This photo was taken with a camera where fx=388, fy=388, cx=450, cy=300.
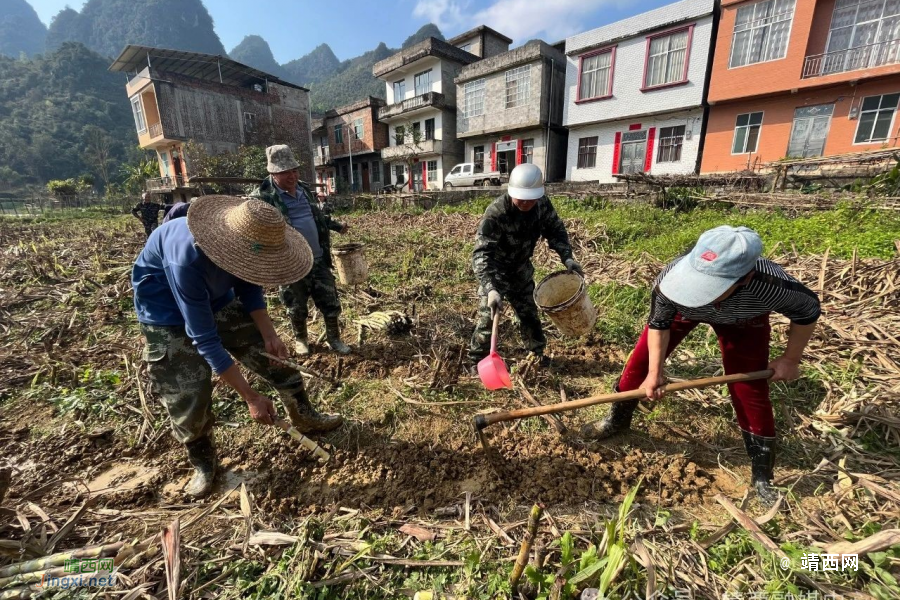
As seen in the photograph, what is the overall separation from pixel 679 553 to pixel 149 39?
126563 millimetres

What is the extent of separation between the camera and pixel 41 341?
454cm

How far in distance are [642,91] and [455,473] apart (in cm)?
1775

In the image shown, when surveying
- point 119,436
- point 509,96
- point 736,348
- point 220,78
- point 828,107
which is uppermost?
point 220,78

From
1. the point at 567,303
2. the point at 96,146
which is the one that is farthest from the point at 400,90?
the point at 96,146

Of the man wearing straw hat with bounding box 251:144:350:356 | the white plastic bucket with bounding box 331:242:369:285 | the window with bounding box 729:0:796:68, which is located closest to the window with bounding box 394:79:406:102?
the window with bounding box 729:0:796:68

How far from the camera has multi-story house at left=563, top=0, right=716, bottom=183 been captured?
14.3 m

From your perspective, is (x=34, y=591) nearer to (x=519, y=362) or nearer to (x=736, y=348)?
(x=519, y=362)

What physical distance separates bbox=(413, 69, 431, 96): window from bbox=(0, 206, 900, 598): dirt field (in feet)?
79.9

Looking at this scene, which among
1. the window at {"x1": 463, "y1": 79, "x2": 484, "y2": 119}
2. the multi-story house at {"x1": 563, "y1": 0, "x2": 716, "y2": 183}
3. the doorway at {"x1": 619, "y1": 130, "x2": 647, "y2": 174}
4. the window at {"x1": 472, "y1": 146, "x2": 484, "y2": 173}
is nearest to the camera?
the multi-story house at {"x1": 563, "y1": 0, "x2": 716, "y2": 183}

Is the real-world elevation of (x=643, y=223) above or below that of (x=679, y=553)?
above

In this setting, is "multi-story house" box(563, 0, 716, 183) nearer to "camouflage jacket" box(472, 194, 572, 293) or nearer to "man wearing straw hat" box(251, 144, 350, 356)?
"camouflage jacket" box(472, 194, 572, 293)

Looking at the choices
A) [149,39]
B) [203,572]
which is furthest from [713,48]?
[149,39]

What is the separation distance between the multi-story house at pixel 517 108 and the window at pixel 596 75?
6.02 feet

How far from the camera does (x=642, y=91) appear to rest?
15.5 metres
